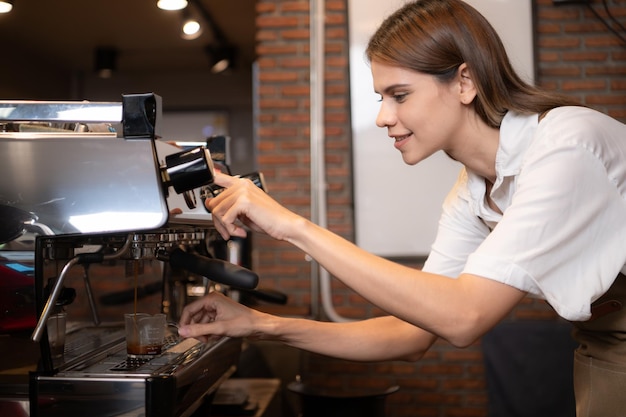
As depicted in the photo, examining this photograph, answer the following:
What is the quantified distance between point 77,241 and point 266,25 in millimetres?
1975

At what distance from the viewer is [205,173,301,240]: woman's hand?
1.05 meters

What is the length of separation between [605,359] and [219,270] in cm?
68

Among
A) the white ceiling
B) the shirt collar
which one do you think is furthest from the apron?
the white ceiling

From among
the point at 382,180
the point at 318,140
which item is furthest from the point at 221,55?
the point at 382,180

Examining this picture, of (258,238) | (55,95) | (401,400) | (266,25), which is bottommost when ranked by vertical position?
(401,400)

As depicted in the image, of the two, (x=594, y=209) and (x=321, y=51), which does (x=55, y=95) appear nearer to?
(x=321, y=51)

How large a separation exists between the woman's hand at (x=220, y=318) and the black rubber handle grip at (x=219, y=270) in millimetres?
147

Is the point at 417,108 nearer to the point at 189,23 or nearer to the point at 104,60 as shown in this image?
the point at 189,23

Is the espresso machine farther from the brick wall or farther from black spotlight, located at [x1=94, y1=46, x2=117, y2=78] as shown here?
black spotlight, located at [x1=94, y1=46, x2=117, y2=78]

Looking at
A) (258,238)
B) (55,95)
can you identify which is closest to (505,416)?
(258,238)

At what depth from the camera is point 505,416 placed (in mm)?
2545

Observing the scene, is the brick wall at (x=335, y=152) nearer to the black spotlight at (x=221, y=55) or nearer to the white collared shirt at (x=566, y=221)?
the white collared shirt at (x=566, y=221)

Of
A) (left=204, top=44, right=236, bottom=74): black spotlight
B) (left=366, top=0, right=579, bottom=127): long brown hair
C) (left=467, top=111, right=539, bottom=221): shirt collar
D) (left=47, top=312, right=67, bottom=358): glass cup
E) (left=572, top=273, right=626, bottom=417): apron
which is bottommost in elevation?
(left=572, top=273, right=626, bottom=417): apron

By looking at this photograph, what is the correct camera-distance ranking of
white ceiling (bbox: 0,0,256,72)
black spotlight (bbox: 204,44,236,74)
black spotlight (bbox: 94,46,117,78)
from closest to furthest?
white ceiling (bbox: 0,0,256,72) → black spotlight (bbox: 94,46,117,78) → black spotlight (bbox: 204,44,236,74)
